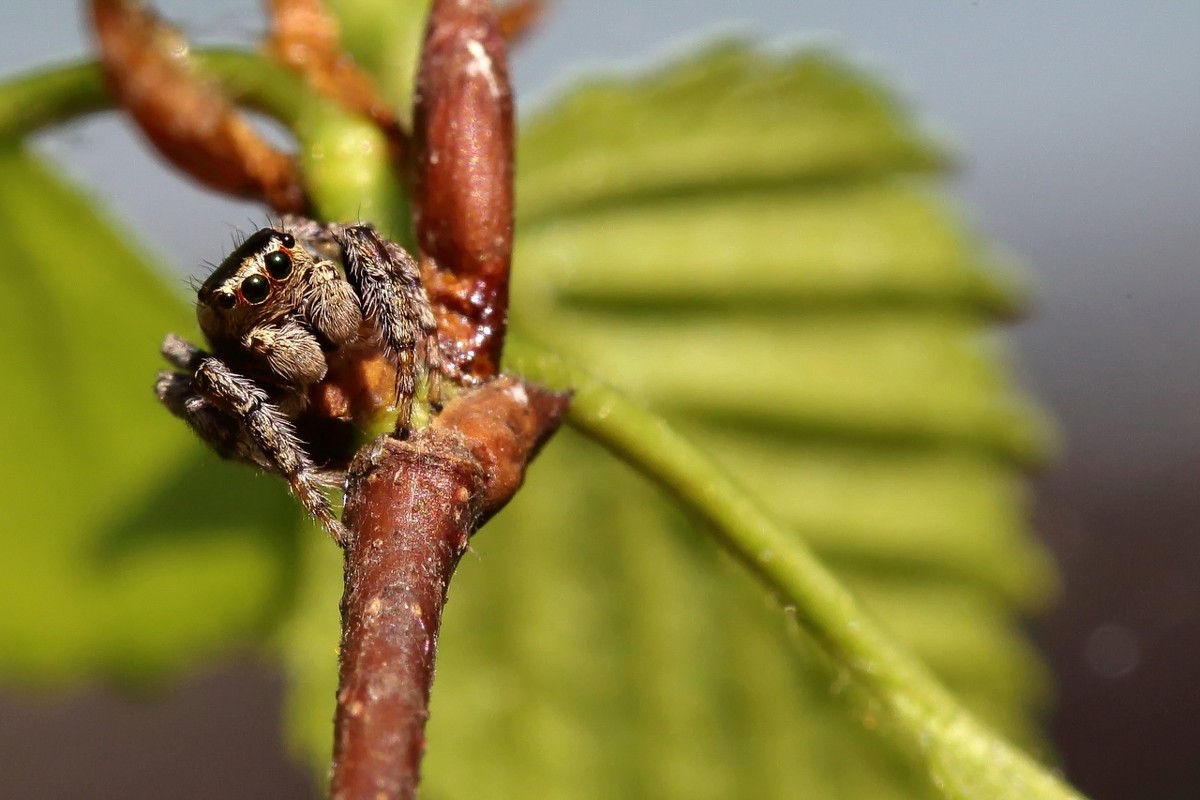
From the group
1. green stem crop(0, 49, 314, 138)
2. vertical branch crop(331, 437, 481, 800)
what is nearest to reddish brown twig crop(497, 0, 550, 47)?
green stem crop(0, 49, 314, 138)

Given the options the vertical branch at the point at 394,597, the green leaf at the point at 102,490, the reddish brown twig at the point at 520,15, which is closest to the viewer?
the vertical branch at the point at 394,597

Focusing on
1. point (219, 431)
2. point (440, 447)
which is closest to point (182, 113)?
point (219, 431)

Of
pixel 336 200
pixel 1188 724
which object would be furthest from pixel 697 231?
pixel 1188 724

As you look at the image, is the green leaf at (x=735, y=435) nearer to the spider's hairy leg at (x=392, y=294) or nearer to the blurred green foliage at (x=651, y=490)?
the blurred green foliage at (x=651, y=490)

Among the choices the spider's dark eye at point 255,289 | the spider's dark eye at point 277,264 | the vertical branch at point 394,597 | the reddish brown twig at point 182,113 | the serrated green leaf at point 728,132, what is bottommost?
the vertical branch at point 394,597

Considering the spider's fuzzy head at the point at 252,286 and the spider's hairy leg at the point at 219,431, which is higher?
the spider's fuzzy head at the point at 252,286

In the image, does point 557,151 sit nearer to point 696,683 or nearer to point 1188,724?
point 696,683

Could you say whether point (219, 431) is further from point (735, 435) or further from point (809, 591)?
point (735, 435)

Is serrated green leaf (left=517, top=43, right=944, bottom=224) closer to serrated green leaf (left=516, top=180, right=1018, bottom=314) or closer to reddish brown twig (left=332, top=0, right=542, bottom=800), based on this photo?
serrated green leaf (left=516, top=180, right=1018, bottom=314)

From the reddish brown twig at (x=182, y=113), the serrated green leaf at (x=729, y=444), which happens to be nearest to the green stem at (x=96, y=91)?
the reddish brown twig at (x=182, y=113)
